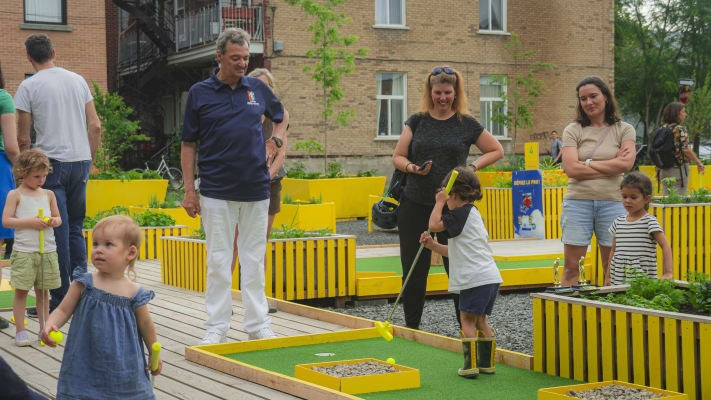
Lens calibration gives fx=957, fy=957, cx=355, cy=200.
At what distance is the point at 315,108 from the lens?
2698cm

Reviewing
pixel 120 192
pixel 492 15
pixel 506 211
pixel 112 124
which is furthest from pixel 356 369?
pixel 492 15

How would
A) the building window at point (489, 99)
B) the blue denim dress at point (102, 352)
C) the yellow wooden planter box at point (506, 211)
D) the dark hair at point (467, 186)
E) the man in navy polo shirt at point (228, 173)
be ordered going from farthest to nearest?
the building window at point (489, 99) → the yellow wooden planter box at point (506, 211) → the man in navy polo shirt at point (228, 173) → the dark hair at point (467, 186) → the blue denim dress at point (102, 352)

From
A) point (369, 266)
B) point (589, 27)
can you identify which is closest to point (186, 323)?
point (369, 266)

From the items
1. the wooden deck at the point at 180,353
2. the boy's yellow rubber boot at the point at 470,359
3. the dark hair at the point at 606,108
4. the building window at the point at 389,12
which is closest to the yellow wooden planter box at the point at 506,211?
the wooden deck at the point at 180,353

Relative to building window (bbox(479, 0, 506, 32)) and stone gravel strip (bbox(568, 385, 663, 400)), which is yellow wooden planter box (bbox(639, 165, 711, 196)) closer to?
building window (bbox(479, 0, 506, 32))

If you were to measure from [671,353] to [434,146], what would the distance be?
237 cm

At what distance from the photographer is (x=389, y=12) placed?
2858 cm

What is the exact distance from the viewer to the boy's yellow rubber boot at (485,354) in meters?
5.11

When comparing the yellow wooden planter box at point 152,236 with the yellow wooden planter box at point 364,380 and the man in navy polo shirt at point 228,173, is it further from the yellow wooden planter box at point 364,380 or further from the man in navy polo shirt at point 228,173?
the yellow wooden planter box at point 364,380

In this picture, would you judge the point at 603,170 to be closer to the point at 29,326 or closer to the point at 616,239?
the point at 616,239

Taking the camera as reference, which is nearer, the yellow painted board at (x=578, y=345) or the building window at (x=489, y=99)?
the yellow painted board at (x=578, y=345)

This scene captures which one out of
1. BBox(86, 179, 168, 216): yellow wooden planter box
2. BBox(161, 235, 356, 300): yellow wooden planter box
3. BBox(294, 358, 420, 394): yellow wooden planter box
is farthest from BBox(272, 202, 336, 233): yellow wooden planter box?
BBox(294, 358, 420, 394): yellow wooden planter box

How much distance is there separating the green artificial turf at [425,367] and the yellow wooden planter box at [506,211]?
8.05 m

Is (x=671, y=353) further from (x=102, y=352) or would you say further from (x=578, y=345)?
(x=102, y=352)
